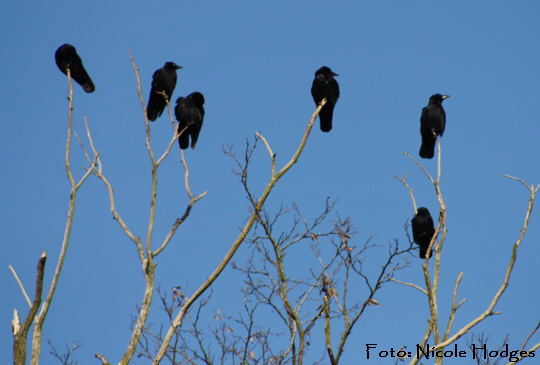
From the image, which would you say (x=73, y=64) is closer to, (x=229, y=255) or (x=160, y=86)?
(x=160, y=86)

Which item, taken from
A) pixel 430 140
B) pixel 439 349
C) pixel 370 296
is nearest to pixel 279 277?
pixel 370 296

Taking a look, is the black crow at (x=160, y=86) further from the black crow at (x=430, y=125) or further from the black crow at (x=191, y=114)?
the black crow at (x=430, y=125)

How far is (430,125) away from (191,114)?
348 cm

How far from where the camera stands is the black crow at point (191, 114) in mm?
9938

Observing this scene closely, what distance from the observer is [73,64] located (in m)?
10.5

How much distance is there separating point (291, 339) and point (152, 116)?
14.6 feet

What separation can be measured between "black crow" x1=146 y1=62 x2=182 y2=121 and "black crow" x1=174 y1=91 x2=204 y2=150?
0.33 metres

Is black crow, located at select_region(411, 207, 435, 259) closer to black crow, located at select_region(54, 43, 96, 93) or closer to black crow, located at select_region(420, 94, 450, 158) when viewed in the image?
black crow, located at select_region(420, 94, 450, 158)

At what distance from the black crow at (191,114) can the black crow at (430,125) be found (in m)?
3.25

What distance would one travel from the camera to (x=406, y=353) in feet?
22.2

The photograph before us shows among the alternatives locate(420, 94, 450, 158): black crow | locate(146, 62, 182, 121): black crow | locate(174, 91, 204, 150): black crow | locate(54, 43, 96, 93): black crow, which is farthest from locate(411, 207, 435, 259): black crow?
locate(54, 43, 96, 93): black crow

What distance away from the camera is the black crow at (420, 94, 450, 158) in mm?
11227

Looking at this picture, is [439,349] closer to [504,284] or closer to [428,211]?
[504,284]

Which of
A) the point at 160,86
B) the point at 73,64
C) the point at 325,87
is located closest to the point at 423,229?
the point at 325,87
